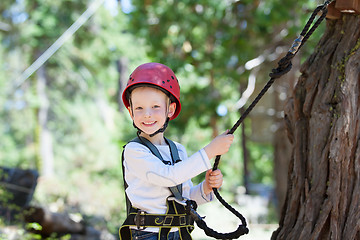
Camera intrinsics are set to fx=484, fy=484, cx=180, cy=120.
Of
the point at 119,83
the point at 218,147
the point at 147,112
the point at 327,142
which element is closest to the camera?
the point at 218,147

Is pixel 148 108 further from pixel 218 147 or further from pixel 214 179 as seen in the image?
pixel 214 179

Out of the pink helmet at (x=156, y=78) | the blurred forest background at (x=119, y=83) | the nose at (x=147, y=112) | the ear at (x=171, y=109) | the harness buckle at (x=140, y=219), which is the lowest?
the harness buckle at (x=140, y=219)

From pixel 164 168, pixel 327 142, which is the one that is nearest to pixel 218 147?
pixel 164 168

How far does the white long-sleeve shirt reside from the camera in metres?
2.55

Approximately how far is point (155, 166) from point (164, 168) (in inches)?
2.0

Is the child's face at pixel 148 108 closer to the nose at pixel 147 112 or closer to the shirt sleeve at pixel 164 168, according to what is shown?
the nose at pixel 147 112

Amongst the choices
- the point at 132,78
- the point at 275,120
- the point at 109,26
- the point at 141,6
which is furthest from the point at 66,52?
the point at 132,78

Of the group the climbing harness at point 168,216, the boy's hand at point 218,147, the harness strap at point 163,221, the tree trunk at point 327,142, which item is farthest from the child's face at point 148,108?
the tree trunk at point 327,142

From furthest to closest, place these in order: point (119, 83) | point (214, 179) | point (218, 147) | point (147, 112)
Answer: point (119, 83) → point (214, 179) → point (147, 112) → point (218, 147)

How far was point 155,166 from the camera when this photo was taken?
2580mm

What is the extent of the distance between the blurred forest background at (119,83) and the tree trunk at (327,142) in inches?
127

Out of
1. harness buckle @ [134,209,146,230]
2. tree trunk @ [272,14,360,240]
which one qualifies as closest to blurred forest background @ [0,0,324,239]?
tree trunk @ [272,14,360,240]

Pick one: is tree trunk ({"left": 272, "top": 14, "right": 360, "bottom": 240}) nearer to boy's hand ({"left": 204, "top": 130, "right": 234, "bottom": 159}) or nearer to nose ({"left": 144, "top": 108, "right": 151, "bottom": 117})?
boy's hand ({"left": 204, "top": 130, "right": 234, "bottom": 159})

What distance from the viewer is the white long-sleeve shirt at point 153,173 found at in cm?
255
